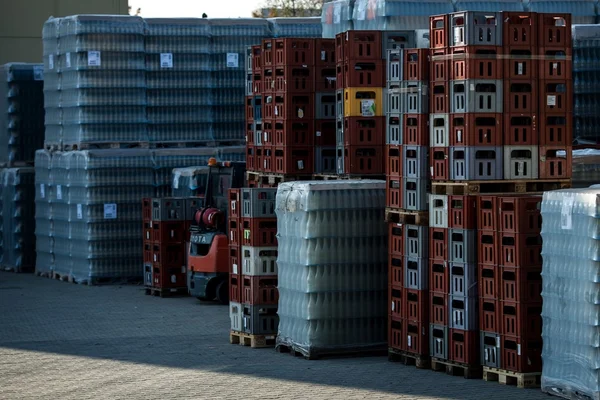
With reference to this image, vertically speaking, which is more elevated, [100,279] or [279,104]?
[279,104]

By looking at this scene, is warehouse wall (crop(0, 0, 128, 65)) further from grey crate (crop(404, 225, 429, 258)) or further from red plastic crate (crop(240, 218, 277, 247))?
grey crate (crop(404, 225, 429, 258))

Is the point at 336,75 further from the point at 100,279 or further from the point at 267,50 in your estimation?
the point at 100,279

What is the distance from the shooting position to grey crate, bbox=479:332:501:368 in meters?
13.0

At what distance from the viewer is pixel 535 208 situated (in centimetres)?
1274

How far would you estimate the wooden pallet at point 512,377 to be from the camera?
12727mm

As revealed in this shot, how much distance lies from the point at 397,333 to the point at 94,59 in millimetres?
10977

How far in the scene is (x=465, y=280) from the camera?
43.8 feet

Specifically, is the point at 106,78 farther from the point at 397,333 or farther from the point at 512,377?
the point at 512,377

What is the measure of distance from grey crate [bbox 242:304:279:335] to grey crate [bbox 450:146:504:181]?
344cm

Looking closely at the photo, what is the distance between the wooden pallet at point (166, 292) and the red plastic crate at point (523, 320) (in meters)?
9.73

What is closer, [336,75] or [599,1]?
[336,75]

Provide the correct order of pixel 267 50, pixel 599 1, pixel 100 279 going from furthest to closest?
pixel 100 279 → pixel 599 1 → pixel 267 50

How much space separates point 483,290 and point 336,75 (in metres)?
4.65

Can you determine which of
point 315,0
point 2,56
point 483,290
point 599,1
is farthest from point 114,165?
point 315,0
